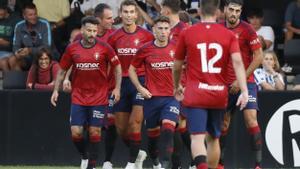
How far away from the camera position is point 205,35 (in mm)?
13492

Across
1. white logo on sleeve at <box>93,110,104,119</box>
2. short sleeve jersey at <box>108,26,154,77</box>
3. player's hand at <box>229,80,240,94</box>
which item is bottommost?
white logo on sleeve at <box>93,110,104,119</box>

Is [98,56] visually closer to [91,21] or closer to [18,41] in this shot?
[91,21]

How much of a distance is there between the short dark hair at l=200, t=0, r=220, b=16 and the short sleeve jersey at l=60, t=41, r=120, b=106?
3278 mm

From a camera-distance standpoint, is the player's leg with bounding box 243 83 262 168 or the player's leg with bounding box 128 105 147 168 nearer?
the player's leg with bounding box 243 83 262 168

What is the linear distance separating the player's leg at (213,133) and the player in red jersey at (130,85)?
10.9ft

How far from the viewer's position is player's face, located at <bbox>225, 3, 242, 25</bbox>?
628 inches

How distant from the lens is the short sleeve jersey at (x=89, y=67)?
1656cm

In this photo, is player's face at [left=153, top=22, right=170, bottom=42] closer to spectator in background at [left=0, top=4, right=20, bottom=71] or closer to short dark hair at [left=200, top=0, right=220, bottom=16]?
short dark hair at [left=200, top=0, right=220, bottom=16]

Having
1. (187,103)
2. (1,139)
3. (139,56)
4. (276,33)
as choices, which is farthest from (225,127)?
(276,33)

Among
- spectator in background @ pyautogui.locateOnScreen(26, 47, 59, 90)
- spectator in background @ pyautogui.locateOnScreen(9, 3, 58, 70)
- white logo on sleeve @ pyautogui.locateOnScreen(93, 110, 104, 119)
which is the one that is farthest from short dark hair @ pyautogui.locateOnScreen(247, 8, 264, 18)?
white logo on sleeve @ pyautogui.locateOnScreen(93, 110, 104, 119)

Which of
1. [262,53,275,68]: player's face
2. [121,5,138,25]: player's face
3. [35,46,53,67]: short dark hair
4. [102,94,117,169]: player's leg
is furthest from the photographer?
[262,53,275,68]: player's face

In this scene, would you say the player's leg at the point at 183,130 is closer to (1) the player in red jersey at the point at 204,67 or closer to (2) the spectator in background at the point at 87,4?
(1) the player in red jersey at the point at 204,67

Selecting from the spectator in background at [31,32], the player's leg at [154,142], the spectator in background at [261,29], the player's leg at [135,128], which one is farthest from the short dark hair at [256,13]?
the player's leg at [154,142]

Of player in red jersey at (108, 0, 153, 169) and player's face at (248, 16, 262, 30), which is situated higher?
player's face at (248, 16, 262, 30)
